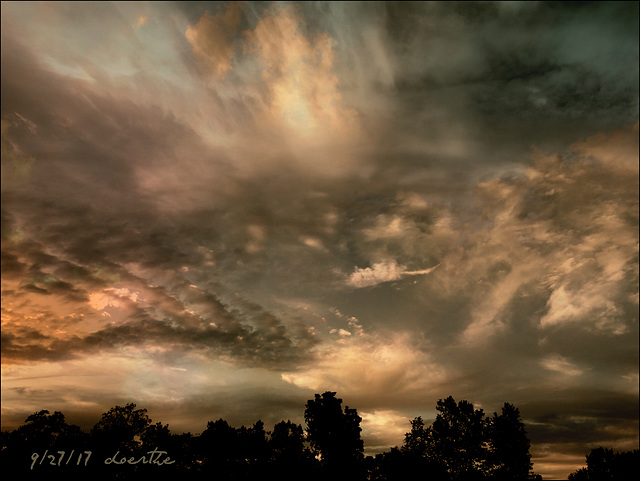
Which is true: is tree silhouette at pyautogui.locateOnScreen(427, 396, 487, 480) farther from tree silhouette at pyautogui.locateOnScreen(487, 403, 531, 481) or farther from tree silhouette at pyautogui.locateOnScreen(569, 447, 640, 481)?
tree silhouette at pyautogui.locateOnScreen(569, 447, 640, 481)

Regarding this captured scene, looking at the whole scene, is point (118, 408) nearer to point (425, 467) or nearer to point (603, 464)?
point (425, 467)

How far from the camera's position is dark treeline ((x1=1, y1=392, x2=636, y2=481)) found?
7375 cm

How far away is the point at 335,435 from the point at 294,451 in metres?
14.9

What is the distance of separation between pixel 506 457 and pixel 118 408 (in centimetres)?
7585

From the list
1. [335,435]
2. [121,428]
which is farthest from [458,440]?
[121,428]

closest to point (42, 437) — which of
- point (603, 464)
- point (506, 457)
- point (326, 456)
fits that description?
point (326, 456)

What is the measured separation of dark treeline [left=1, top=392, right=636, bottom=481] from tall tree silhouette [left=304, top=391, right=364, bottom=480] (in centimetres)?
17

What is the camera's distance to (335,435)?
265 ft

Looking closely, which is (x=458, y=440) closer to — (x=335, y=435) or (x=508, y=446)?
(x=508, y=446)

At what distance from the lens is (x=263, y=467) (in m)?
81.7

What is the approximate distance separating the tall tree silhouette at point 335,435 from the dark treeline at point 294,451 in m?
0.17
